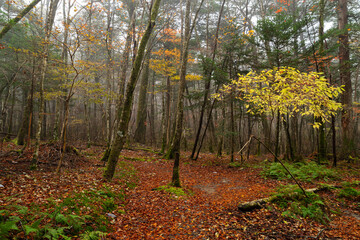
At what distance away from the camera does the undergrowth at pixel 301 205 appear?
437 cm

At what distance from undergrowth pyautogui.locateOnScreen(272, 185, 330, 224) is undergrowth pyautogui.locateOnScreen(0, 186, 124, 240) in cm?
417

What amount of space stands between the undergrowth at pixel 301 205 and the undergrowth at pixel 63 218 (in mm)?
4169

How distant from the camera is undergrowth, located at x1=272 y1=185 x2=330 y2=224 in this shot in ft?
14.3

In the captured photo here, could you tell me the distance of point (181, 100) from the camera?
1127 cm

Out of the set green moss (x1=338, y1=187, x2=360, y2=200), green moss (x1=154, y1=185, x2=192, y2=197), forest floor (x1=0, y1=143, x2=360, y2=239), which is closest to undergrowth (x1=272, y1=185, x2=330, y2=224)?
forest floor (x1=0, y1=143, x2=360, y2=239)

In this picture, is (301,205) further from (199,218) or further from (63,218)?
(63,218)

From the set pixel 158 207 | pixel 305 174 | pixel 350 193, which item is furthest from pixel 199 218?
pixel 305 174

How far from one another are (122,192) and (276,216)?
170 inches


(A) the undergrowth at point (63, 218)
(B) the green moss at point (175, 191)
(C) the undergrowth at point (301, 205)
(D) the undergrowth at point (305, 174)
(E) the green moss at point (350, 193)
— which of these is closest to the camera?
(A) the undergrowth at point (63, 218)

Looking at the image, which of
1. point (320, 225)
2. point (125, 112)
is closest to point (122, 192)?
point (125, 112)

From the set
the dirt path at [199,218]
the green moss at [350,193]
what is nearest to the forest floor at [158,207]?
the dirt path at [199,218]

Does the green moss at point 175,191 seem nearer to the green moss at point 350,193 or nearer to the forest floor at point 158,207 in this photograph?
A: the forest floor at point 158,207

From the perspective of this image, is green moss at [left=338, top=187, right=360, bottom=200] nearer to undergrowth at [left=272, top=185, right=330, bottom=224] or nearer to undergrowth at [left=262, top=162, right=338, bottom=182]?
undergrowth at [left=262, top=162, right=338, bottom=182]

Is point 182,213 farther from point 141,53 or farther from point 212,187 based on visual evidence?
point 141,53
